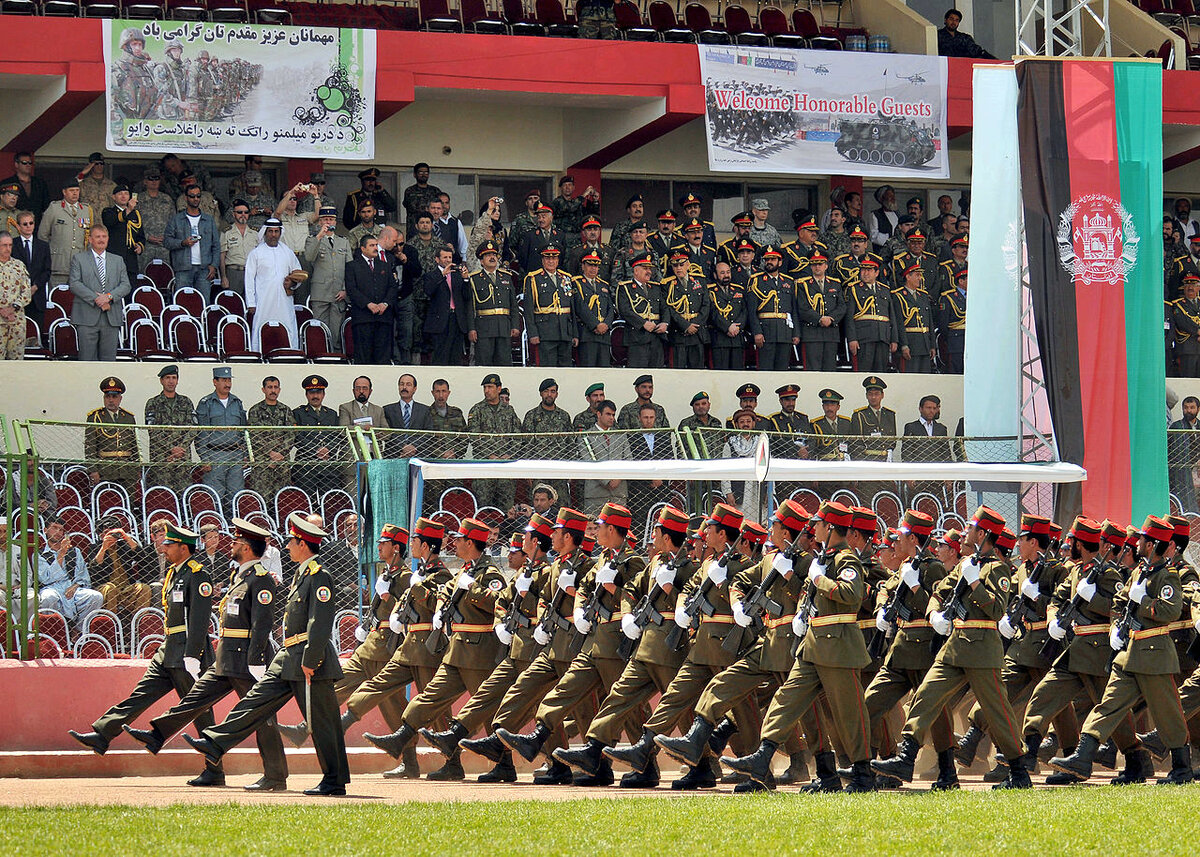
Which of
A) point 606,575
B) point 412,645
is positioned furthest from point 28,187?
point 606,575

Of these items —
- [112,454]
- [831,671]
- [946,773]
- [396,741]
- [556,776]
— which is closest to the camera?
[831,671]

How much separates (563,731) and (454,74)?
11774mm

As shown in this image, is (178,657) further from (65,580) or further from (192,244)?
(192,244)

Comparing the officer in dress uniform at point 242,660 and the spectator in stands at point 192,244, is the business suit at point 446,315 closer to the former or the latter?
the spectator in stands at point 192,244

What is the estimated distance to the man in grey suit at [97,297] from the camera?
1769 cm

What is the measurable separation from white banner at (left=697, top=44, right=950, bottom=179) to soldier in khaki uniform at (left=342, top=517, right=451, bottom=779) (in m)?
10.4

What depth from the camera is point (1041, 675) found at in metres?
11.6

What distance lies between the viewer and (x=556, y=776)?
11.1 meters

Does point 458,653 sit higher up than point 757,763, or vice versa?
point 458,653

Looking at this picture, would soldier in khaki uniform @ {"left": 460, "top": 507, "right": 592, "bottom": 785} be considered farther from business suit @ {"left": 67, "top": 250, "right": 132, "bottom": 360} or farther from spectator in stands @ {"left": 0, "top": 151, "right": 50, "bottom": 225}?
spectator in stands @ {"left": 0, "top": 151, "right": 50, "bottom": 225}

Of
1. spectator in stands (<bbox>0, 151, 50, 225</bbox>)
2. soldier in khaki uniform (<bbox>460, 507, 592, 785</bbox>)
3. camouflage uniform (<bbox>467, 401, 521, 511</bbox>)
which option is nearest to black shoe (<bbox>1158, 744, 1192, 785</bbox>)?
soldier in khaki uniform (<bbox>460, 507, 592, 785</bbox>)

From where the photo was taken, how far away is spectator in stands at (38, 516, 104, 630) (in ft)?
40.3

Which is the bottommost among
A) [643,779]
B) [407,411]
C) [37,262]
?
[643,779]

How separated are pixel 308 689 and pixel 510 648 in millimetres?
1890
